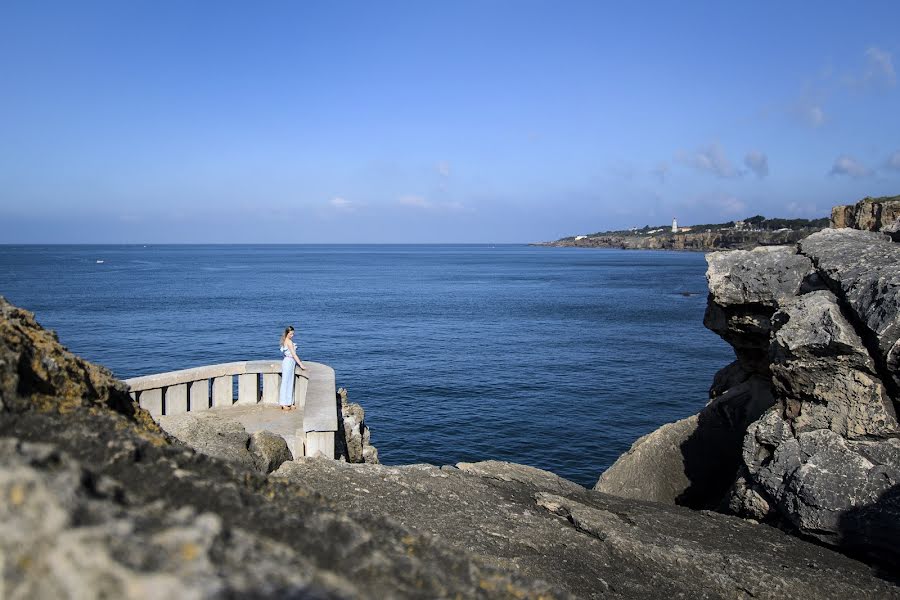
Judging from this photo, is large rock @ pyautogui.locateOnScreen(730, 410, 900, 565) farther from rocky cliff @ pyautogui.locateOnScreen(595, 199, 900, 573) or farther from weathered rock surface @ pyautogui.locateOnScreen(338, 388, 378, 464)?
weathered rock surface @ pyautogui.locateOnScreen(338, 388, 378, 464)

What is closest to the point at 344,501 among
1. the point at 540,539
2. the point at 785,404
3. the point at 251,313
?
the point at 540,539

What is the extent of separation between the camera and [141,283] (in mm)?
101438

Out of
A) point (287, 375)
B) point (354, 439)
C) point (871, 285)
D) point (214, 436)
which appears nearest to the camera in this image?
point (214, 436)

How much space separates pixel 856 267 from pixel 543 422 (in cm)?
1968

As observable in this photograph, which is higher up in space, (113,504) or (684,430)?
(113,504)

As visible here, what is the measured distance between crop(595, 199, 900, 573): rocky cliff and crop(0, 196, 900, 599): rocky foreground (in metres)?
0.04

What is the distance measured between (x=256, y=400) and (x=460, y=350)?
32096 millimetres

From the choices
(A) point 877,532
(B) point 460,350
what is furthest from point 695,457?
(B) point 460,350

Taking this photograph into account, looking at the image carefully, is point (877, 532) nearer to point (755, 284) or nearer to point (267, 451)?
point (755, 284)

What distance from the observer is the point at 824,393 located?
11.1 metres

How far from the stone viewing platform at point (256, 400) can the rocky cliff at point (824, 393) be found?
7734 mm

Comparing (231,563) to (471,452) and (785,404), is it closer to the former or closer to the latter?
(785,404)

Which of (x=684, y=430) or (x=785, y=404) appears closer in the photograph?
(x=785, y=404)

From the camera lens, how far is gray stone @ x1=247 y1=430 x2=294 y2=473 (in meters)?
10.1
